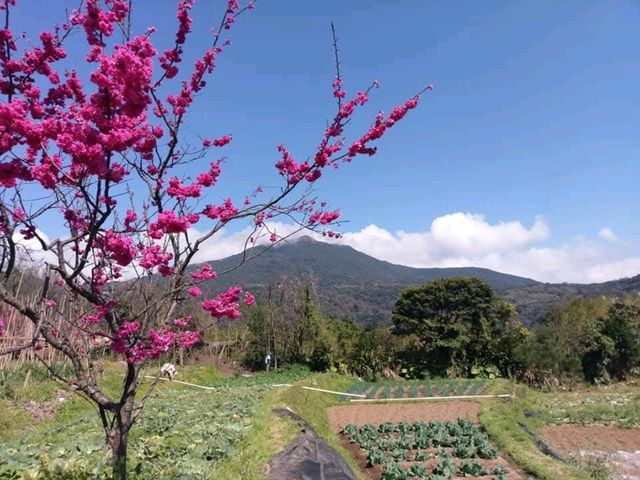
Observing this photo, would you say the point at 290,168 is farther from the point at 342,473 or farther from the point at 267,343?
the point at 267,343

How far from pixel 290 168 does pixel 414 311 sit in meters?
20.6

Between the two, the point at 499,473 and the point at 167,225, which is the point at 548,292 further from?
the point at 167,225

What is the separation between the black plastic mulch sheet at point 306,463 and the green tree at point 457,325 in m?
15.0

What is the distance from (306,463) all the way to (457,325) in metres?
16.1

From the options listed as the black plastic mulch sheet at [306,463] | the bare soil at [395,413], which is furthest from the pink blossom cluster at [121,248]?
the bare soil at [395,413]

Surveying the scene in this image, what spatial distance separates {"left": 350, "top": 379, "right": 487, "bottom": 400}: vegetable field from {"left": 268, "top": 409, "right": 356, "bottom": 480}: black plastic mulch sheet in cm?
947

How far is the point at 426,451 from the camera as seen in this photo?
338 inches

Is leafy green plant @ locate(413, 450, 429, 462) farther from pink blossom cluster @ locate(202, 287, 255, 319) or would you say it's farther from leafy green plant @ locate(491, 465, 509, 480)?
pink blossom cluster @ locate(202, 287, 255, 319)

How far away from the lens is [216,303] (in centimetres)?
355

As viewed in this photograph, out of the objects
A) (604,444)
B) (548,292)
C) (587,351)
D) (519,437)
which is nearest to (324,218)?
(519,437)

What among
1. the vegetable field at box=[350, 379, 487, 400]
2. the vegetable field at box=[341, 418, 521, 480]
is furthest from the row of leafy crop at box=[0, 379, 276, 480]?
the vegetable field at box=[350, 379, 487, 400]

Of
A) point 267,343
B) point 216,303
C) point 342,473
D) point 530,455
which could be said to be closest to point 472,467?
point 530,455

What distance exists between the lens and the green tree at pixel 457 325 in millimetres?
20281

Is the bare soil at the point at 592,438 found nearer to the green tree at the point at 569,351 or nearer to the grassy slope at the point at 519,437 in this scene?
the grassy slope at the point at 519,437
